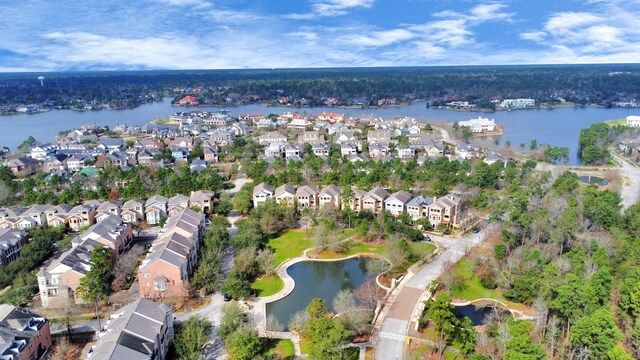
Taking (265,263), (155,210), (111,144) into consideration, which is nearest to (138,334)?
(265,263)

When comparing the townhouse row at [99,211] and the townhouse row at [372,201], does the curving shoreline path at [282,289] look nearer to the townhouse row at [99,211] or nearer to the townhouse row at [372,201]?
the townhouse row at [372,201]

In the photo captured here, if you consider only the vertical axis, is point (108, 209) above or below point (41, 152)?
below

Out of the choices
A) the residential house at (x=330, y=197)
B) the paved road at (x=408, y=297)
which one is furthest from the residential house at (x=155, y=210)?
the paved road at (x=408, y=297)

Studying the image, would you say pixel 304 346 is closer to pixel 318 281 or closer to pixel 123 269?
pixel 318 281

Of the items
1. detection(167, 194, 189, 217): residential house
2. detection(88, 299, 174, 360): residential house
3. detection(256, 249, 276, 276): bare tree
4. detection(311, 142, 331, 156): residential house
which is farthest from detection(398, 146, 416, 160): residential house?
detection(88, 299, 174, 360): residential house

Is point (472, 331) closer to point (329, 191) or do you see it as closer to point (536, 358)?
point (536, 358)
